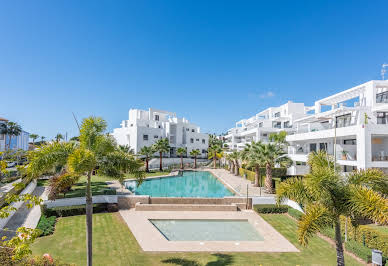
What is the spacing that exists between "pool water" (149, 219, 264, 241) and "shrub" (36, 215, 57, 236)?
6459mm

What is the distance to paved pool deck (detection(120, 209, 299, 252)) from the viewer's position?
1212cm

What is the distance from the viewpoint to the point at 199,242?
1295cm

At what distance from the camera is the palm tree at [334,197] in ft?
22.3

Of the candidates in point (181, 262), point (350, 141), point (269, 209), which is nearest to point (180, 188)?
point (269, 209)

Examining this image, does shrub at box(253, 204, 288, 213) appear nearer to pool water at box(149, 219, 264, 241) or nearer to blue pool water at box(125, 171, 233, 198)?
pool water at box(149, 219, 264, 241)

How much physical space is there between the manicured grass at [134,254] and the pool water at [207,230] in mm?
2235

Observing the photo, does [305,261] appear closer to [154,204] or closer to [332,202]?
[332,202]

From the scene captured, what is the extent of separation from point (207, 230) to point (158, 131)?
41.2 metres

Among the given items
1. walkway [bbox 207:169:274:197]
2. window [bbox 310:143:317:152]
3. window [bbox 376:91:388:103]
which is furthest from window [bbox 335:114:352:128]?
walkway [bbox 207:169:274:197]

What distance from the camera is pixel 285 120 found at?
4456 cm

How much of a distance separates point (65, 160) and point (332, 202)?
32.9ft

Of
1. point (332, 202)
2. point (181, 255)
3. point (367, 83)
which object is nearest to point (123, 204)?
point (181, 255)

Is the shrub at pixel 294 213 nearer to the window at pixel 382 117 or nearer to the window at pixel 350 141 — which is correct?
the window at pixel 350 141

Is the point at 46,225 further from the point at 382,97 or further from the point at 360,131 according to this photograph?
the point at 382,97
